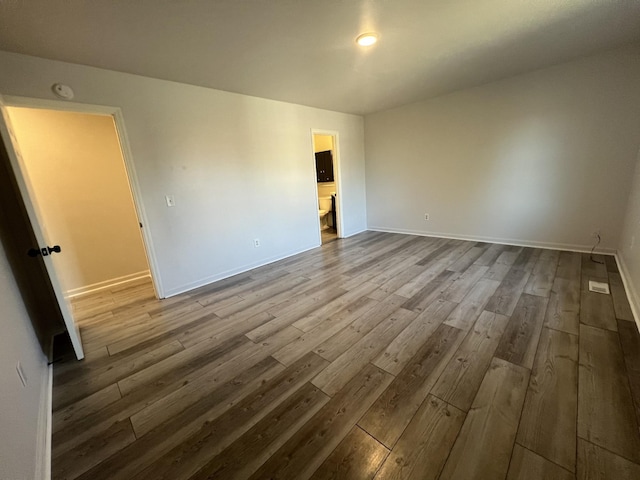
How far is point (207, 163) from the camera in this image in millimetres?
3270

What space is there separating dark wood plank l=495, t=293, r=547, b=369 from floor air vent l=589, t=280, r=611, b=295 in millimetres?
589

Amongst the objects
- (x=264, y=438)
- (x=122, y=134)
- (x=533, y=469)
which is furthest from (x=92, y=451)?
(x=122, y=134)

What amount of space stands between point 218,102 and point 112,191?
6.34ft

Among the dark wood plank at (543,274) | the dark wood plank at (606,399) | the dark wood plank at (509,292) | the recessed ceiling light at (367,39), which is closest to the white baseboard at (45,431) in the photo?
the dark wood plank at (606,399)

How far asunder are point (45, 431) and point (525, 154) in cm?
552

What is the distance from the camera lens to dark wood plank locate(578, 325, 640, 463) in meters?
1.20

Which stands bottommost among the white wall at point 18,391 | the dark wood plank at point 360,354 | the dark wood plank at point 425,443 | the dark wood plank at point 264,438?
the dark wood plank at point 425,443

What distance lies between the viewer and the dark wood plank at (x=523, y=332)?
5.80 ft

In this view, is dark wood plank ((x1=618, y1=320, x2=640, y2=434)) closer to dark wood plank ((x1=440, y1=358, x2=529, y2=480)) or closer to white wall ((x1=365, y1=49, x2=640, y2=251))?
dark wood plank ((x1=440, y1=358, x2=529, y2=480))

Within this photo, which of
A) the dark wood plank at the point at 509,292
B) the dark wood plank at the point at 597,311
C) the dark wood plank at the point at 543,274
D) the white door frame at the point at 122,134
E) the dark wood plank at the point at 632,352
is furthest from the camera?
the dark wood plank at the point at 543,274

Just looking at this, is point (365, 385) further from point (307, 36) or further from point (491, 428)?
point (307, 36)

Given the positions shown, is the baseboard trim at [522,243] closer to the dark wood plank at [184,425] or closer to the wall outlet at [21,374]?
the dark wood plank at [184,425]

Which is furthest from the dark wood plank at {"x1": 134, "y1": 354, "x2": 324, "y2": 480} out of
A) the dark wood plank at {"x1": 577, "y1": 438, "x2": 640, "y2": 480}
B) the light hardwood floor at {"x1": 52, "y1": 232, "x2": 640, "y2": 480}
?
the dark wood plank at {"x1": 577, "y1": 438, "x2": 640, "y2": 480}

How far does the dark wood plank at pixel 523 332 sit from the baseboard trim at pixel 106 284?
4.51 meters
